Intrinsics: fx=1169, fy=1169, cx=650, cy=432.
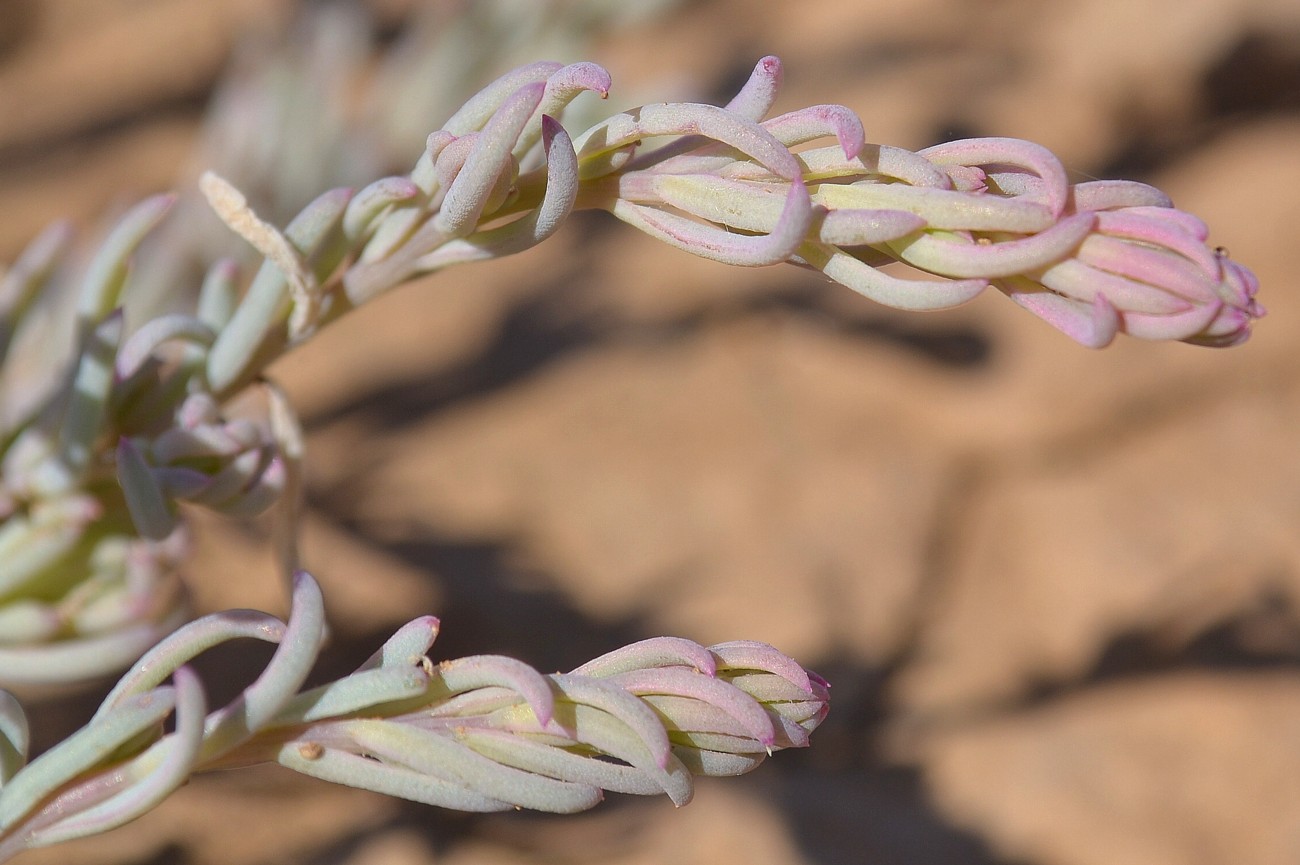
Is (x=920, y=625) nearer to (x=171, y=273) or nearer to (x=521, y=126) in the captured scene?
(x=171, y=273)

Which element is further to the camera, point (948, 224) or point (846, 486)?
point (846, 486)

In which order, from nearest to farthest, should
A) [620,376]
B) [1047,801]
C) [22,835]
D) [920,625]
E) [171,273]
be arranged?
[22,835]
[171,273]
[1047,801]
[920,625]
[620,376]

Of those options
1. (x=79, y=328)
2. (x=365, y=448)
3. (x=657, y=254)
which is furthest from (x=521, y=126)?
(x=657, y=254)

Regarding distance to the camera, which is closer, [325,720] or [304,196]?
[325,720]

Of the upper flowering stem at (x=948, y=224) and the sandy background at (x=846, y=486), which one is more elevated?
the upper flowering stem at (x=948, y=224)

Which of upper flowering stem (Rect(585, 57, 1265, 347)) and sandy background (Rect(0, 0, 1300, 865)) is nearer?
Answer: upper flowering stem (Rect(585, 57, 1265, 347))

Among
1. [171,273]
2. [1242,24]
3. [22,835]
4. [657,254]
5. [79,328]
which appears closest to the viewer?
[22,835]

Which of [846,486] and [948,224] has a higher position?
[948,224]

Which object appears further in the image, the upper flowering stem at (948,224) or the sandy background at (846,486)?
the sandy background at (846,486)
